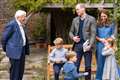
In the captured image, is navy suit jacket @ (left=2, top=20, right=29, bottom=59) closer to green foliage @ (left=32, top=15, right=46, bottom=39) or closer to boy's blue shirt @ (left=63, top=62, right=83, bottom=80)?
boy's blue shirt @ (left=63, top=62, right=83, bottom=80)

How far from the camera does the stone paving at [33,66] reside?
449 inches

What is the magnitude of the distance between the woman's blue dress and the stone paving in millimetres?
1384

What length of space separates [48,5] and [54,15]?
6.67 ft

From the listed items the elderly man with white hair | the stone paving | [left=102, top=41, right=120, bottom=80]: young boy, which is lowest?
the stone paving

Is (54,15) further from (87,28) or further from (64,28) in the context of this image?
(87,28)

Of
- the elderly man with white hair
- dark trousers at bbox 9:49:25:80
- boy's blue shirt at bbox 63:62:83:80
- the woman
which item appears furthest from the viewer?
the woman

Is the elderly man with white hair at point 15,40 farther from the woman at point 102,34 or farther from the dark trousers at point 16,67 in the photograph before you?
the woman at point 102,34

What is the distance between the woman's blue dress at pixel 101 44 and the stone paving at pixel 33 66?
1.38 meters

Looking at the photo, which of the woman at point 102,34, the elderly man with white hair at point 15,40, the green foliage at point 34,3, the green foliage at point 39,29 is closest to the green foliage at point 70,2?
the green foliage at point 34,3

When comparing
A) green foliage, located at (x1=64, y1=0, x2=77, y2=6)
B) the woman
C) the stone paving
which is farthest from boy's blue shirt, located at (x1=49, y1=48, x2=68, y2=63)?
green foliage, located at (x1=64, y1=0, x2=77, y2=6)

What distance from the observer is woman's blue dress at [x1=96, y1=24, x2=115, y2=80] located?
400 inches

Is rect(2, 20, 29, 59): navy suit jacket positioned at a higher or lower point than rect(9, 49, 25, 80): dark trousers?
higher

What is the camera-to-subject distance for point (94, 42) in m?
10.1

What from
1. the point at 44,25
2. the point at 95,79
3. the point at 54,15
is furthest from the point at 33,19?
the point at 95,79
